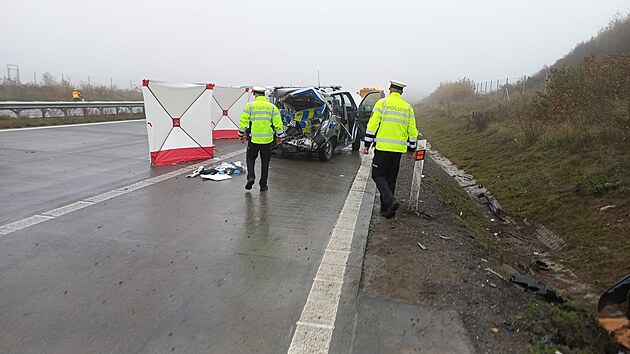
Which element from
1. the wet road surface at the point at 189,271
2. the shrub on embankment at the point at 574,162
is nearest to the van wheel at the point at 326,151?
the wet road surface at the point at 189,271

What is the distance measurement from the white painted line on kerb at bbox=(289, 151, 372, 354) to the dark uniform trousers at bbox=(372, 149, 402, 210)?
54 cm

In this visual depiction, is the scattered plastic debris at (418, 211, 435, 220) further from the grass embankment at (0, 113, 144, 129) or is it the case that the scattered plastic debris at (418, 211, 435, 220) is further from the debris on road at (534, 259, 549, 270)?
the grass embankment at (0, 113, 144, 129)

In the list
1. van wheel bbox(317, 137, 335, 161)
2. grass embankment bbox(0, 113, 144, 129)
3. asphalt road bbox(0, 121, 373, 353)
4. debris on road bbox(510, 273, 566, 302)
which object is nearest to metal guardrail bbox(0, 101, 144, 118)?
grass embankment bbox(0, 113, 144, 129)

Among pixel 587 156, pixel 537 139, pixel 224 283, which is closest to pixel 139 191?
pixel 224 283

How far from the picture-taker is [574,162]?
8742 millimetres

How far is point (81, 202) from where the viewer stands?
6199mm

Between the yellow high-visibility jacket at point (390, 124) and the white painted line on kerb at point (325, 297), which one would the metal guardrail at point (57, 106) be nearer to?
the yellow high-visibility jacket at point (390, 124)

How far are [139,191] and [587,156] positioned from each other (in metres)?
8.61

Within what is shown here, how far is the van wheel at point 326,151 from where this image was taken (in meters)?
10.9

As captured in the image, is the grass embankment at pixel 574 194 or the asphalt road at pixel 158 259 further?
the grass embankment at pixel 574 194

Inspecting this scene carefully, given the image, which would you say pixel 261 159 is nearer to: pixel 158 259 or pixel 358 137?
pixel 158 259

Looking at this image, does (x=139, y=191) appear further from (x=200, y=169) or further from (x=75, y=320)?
(x=75, y=320)

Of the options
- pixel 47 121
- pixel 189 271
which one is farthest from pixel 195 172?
pixel 47 121

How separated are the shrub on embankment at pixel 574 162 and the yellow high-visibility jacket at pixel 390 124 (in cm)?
282
